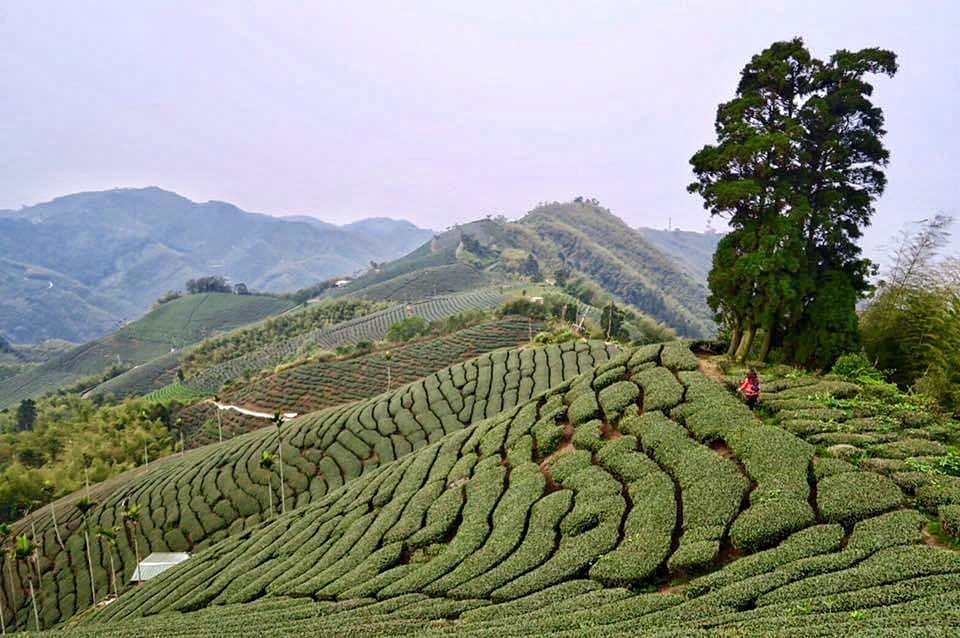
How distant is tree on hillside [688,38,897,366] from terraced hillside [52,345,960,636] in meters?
3.18

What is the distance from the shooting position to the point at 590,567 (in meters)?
8.36

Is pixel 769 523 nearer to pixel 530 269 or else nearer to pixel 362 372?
pixel 362 372

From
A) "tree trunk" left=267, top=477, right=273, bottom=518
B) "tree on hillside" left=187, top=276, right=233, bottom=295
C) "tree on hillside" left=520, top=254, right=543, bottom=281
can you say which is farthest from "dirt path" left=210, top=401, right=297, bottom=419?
"tree on hillside" left=187, top=276, right=233, bottom=295

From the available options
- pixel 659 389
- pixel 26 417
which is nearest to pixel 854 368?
pixel 659 389

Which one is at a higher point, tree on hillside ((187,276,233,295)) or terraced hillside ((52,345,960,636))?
tree on hillside ((187,276,233,295))

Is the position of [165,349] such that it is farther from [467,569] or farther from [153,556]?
[467,569]

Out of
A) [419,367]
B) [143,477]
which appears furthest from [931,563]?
[419,367]

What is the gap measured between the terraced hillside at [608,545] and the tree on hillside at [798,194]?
125 inches

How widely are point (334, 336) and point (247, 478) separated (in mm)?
54108

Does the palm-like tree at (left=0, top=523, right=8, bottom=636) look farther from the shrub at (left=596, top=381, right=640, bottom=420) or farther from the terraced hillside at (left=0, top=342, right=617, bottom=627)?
the shrub at (left=596, top=381, right=640, bottom=420)

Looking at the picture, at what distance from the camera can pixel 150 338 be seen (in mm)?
119312

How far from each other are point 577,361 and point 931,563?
81.3 ft

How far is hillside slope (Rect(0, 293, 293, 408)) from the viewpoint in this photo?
99500 millimetres

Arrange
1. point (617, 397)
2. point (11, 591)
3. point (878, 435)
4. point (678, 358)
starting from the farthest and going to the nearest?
point (11, 591)
point (678, 358)
point (617, 397)
point (878, 435)
